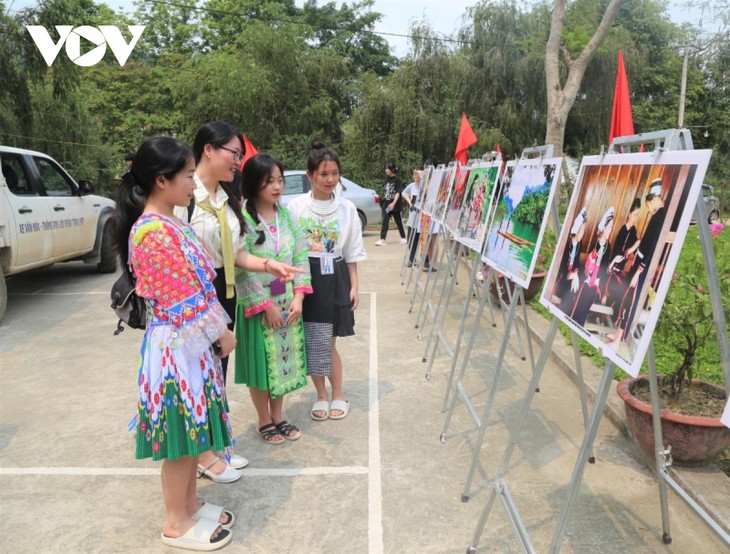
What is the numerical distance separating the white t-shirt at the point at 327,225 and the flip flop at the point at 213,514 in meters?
1.48

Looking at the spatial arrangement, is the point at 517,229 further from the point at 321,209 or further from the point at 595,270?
the point at 321,209

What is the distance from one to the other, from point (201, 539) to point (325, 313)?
1402mm

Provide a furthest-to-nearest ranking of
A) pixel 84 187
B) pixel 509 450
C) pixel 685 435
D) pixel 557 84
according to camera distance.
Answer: pixel 557 84
pixel 84 187
pixel 685 435
pixel 509 450

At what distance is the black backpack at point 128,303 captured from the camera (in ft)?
6.84

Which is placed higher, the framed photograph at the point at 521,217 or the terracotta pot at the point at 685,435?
the framed photograph at the point at 521,217

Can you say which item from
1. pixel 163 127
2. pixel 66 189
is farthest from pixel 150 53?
pixel 66 189

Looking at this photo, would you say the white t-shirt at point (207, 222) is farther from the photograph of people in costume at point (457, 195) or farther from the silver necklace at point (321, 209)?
the photograph of people in costume at point (457, 195)

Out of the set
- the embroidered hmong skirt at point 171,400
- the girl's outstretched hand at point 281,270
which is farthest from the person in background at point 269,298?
the embroidered hmong skirt at point 171,400

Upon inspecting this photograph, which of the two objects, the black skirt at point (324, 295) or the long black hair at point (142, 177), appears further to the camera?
the black skirt at point (324, 295)

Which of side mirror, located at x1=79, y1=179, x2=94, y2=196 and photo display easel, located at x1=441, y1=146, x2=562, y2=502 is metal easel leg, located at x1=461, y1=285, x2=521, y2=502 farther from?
side mirror, located at x1=79, y1=179, x2=94, y2=196

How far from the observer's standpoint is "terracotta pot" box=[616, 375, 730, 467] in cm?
Answer: 267

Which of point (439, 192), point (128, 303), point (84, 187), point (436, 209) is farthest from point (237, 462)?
point (84, 187)

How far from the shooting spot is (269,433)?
3.24m

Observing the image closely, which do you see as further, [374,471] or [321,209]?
[321,209]
